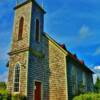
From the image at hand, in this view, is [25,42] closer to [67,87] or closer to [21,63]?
[21,63]

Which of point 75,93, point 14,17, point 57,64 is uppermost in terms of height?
point 14,17

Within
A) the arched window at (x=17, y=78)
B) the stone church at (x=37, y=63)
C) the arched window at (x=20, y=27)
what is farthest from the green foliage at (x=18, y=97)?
the arched window at (x=20, y=27)

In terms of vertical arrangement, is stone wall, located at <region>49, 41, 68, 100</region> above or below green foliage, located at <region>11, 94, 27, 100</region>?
above

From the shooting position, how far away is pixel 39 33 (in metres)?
22.2

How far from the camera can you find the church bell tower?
1897 cm

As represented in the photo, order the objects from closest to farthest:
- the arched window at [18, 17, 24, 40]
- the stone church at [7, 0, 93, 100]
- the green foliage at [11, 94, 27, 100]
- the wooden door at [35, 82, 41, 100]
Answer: the green foliage at [11, 94, 27, 100], the stone church at [7, 0, 93, 100], the wooden door at [35, 82, 41, 100], the arched window at [18, 17, 24, 40]

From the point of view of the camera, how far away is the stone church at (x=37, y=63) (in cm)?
1897

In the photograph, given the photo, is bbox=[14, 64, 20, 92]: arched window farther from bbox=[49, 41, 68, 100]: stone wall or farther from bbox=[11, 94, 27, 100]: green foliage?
bbox=[49, 41, 68, 100]: stone wall

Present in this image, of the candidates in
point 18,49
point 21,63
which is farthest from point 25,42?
point 21,63

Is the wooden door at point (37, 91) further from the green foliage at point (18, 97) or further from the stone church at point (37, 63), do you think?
the green foliage at point (18, 97)

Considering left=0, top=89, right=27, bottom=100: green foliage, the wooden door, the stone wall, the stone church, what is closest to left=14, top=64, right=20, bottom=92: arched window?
the stone church

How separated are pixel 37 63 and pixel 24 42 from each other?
107 inches

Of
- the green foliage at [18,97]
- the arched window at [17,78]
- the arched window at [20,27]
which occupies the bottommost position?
the green foliage at [18,97]

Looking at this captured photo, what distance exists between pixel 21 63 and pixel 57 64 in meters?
3.86
